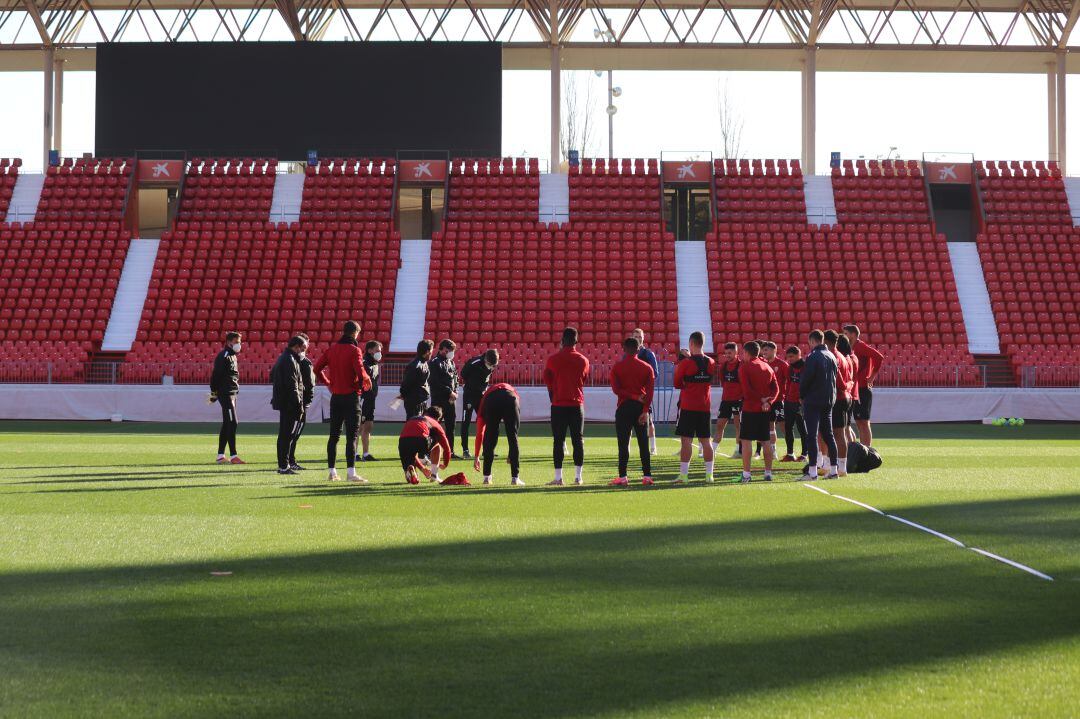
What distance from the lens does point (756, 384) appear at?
49.7 feet

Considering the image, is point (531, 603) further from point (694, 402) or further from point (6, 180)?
point (6, 180)

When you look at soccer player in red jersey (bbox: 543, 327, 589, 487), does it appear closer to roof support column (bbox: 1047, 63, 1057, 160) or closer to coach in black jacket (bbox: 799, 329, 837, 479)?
coach in black jacket (bbox: 799, 329, 837, 479)

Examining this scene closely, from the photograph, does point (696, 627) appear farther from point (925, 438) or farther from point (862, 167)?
point (862, 167)

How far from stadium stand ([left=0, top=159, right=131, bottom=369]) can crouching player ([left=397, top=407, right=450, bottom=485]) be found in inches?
790

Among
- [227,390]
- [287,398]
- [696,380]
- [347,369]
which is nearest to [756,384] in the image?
[696,380]

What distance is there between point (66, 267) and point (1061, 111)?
34.2m

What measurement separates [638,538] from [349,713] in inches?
211

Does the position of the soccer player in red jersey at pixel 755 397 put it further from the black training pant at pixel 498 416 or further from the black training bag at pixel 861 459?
the black training pant at pixel 498 416

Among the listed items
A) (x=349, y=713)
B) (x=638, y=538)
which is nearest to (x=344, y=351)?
(x=638, y=538)

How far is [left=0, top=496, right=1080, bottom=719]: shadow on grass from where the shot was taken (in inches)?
217

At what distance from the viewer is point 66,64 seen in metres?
43.4

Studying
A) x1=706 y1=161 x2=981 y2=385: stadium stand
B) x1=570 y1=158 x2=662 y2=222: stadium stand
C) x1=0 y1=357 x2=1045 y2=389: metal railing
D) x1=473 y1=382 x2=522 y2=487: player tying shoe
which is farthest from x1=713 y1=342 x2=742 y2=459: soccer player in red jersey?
x1=570 y1=158 x2=662 y2=222: stadium stand

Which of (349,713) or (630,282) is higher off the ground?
(630,282)

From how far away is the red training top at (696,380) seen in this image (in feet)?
50.1
